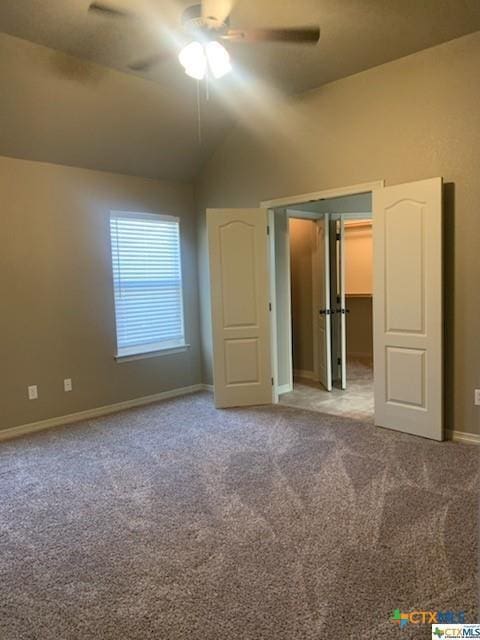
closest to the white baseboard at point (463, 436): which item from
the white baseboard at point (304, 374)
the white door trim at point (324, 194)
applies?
the white door trim at point (324, 194)

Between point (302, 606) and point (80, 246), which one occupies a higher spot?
point (80, 246)

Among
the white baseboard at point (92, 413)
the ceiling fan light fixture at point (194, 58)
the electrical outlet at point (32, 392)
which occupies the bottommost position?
the white baseboard at point (92, 413)

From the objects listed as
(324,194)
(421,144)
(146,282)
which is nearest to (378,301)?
(324,194)

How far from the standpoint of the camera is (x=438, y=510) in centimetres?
254

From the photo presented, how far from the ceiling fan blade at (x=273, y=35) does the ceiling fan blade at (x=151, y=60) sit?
15.9 inches

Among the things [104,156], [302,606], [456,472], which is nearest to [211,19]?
[104,156]

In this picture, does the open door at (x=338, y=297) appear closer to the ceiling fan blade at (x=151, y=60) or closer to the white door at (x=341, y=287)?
the white door at (x=341, y=287)

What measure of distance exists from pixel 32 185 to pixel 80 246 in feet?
2.28

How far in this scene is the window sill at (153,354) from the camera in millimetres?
4930

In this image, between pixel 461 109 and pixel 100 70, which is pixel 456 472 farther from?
pixel 100 70

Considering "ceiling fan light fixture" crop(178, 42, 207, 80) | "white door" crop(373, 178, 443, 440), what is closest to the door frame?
"white door" crop(373, 178, 443, 440)

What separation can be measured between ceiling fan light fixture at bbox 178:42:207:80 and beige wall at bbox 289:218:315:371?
335 cm

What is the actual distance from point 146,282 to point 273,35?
3082 mm

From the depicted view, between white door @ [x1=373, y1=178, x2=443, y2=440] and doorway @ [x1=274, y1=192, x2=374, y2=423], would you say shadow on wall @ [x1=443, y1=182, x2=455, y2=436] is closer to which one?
white door @ [x1=373, y1=178, x2=443, y2=440]
